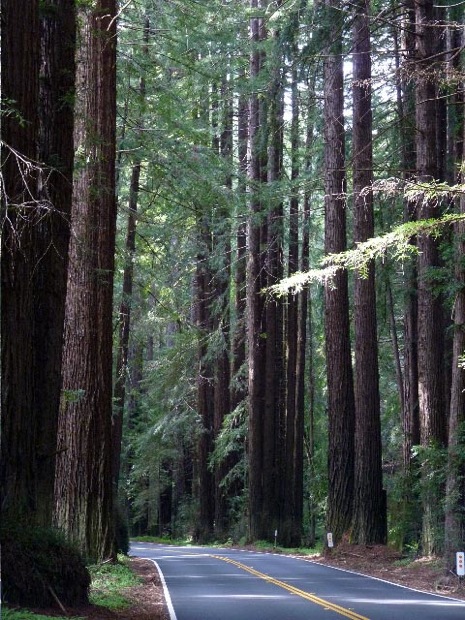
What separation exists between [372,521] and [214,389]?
777 inches

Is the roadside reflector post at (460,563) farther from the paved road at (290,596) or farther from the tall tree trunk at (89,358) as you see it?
the tall tree trunk at (89,358)

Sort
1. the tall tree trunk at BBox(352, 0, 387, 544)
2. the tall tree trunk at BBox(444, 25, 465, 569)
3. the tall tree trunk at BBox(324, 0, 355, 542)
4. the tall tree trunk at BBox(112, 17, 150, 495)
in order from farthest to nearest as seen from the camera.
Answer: the tall tree trunk at BBox(324, 0, 355, 542) < the tall tree trunk at BBox(352, 0, 387, 544) < the tall tree trunk at BBox(112, 17, 150, 495) < the tall tree trunk at BBox(444, 25, 465, 569)

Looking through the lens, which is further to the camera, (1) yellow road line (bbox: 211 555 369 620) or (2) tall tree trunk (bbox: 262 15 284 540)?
(2) tall tree trunk (bbox: 262 15 284 540)

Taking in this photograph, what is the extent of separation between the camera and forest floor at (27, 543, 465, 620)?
39.4 ft

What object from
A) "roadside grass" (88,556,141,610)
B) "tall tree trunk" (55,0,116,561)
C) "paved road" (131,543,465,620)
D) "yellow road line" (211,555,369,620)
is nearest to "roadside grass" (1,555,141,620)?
"roadside grass" (88,556,141,610)

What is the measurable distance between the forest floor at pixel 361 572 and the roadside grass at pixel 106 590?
16cm

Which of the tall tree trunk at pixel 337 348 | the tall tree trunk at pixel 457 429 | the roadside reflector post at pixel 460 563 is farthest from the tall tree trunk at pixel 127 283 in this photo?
the roadside reflector post at pixel 460 563

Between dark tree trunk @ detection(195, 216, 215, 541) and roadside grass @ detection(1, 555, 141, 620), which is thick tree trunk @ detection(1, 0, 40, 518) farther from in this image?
dark tree trunk @ detection(195, 216, 215, 541)

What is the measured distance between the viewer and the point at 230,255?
3981 centimetres

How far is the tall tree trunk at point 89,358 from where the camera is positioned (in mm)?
15742

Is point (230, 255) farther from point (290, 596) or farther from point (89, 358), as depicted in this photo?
point (290, 596)

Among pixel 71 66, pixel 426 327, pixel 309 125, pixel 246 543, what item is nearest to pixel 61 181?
pixel 71 66

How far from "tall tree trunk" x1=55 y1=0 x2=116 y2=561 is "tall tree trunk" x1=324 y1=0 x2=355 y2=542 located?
30.6 feet

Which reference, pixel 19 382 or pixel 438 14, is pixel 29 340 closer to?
pixel 19 382
